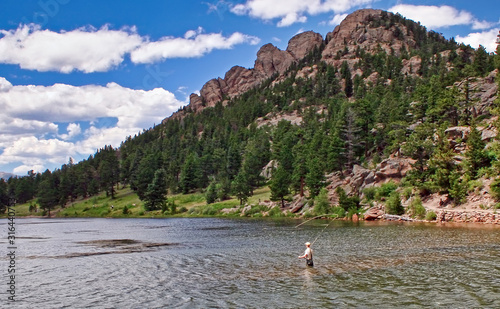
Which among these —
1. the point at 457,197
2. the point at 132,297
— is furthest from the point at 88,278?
the point at 457,197

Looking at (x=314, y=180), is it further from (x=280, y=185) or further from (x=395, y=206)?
(x=395, y=206)

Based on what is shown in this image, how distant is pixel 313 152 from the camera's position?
10262cm

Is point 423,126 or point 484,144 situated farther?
point 423,126

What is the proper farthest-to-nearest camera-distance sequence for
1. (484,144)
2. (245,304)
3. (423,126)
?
(423,126) < (484,144) < (245,304)

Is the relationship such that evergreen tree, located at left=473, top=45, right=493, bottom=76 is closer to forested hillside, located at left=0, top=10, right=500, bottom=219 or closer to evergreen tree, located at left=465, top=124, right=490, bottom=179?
forested hillside, located at left=0, top=10, right=500, bottom=219

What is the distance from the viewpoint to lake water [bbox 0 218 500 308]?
1839 centimetres

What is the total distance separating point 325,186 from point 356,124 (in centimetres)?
2229

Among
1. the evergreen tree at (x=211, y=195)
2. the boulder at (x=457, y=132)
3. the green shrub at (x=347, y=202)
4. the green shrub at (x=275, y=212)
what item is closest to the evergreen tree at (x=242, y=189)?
the evergreen tree at (x=211, y=195)

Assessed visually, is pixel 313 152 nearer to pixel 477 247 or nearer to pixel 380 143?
pixel 380 143

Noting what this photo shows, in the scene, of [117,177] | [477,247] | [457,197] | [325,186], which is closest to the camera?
[477,247]

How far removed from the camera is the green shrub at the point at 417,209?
61781mm

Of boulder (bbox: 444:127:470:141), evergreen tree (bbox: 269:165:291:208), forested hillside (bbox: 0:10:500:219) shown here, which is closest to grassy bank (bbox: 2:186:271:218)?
forested hillside (bbox: 0:10:500:219)

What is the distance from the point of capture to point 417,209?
62.3m

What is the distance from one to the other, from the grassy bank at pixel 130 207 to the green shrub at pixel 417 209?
50.0 m
